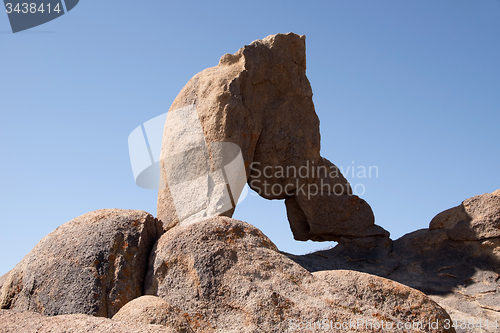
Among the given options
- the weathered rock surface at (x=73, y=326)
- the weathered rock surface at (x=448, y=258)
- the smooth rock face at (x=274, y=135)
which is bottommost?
the weathered rock surface at (x=73, y=326)

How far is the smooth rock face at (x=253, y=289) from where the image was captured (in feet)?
9.31

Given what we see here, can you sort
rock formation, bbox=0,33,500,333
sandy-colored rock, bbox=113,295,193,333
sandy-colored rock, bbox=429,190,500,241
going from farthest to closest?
sandy-colored rock, bbox=429,190,500,241 < rock formation, bbox=0,33,500,333 < sandy-colored rock, bbox=113,295,193,333

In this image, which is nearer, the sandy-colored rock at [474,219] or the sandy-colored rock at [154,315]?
the sandy-colored rock at [154,315]

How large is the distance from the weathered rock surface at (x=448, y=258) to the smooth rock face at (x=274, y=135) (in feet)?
1.52

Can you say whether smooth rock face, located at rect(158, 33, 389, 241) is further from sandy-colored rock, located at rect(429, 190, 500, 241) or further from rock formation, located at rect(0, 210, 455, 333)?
rock formation, located at rect(0, 210, 455, 333)

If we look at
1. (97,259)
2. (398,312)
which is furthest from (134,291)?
(398,312)

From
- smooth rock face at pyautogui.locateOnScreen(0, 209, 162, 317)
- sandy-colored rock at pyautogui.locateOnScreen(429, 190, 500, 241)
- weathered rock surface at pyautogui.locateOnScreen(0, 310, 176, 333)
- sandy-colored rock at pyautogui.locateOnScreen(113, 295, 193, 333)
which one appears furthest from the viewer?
sandy-colored rock at pyautogui.locateOnScreen(429, 190, 500, 241)

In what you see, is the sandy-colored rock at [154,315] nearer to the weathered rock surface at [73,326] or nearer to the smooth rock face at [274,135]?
the weathered rock surface at [73,326]

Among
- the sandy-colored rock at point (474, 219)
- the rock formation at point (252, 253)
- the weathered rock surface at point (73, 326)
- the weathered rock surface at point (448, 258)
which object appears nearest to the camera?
the weathered rock surface at point (73, 326)

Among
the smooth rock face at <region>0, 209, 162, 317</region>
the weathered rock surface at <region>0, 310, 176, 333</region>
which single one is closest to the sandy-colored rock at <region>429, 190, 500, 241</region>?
the smooth rock face at <region>0, 209, 162, 317</region>

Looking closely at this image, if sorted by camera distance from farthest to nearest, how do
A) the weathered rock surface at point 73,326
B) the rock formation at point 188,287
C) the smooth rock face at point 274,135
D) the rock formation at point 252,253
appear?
1. the smooth rock face at point 274,135
2. the rock formation at point 252,253
3. the rock formation at point 188,287
4. the weathered rock surface at point 73,326

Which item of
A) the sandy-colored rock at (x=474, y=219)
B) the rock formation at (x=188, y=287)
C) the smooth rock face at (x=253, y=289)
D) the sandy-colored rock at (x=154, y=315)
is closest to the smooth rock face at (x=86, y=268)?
the rock formation at (x=188, y=287)

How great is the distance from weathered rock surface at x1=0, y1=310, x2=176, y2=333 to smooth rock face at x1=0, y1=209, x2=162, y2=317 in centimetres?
39

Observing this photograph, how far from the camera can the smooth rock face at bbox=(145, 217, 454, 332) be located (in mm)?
2838
